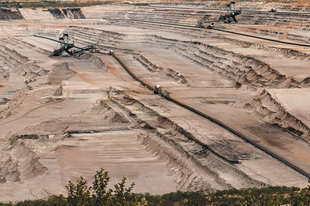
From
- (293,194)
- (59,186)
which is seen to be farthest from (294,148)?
(59,186)

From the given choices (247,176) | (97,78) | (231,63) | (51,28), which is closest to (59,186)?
(247,176)

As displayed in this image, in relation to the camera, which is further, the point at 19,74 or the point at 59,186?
the point at 19,74

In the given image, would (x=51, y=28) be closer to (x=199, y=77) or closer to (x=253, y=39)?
(x=253, y=39)

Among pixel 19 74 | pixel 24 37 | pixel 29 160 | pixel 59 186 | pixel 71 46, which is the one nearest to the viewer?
pixel 59 186

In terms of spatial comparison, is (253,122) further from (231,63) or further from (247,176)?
(231,63)

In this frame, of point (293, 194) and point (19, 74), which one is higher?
point (293, 194)

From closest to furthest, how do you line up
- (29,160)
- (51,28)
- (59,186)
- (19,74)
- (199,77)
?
(59,186), (29,160), (199,77), (19,74), (51,28)
